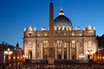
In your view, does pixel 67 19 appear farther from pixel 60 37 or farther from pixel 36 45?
pixel 36 45

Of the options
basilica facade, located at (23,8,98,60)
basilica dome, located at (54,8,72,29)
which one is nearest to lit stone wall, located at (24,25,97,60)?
basilica facade, located at (23,8,98,60)

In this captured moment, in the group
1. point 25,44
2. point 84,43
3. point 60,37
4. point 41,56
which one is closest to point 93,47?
point 84,43

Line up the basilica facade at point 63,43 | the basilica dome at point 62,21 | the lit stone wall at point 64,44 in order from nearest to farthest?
1. the basilica facade at point 63,43
2. the lit stone wall at point 64,44
3. the basilica dome at point 62,21

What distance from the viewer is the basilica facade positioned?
340ft

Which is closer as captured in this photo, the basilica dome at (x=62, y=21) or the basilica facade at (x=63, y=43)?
the basilica facade at (x=63, y=43)

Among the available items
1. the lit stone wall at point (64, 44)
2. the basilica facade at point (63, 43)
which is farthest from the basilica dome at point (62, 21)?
the lit stone wall at point (64, 44)

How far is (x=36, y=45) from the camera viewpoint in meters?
106

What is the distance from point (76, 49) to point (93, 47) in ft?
26.1

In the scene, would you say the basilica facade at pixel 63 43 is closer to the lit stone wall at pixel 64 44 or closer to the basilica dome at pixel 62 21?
the lit stone wall at pixel 64 44

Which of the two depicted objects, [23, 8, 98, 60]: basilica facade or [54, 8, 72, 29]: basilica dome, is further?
[54, 8, 72, 29]: basilica dome

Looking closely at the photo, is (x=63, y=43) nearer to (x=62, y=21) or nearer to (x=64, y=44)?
(x=64, y=44)

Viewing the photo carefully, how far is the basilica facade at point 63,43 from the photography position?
340 feet

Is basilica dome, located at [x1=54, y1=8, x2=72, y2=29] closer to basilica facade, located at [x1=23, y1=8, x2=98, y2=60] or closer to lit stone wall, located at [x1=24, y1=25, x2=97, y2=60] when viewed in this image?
basilica facade, located at [x1=23, y1=8, x2=98, y2=60]

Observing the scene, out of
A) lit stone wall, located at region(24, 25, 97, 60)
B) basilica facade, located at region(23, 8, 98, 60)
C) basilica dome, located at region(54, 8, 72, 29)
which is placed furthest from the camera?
basilica dome, located at region(54, 8, 72, 29)
